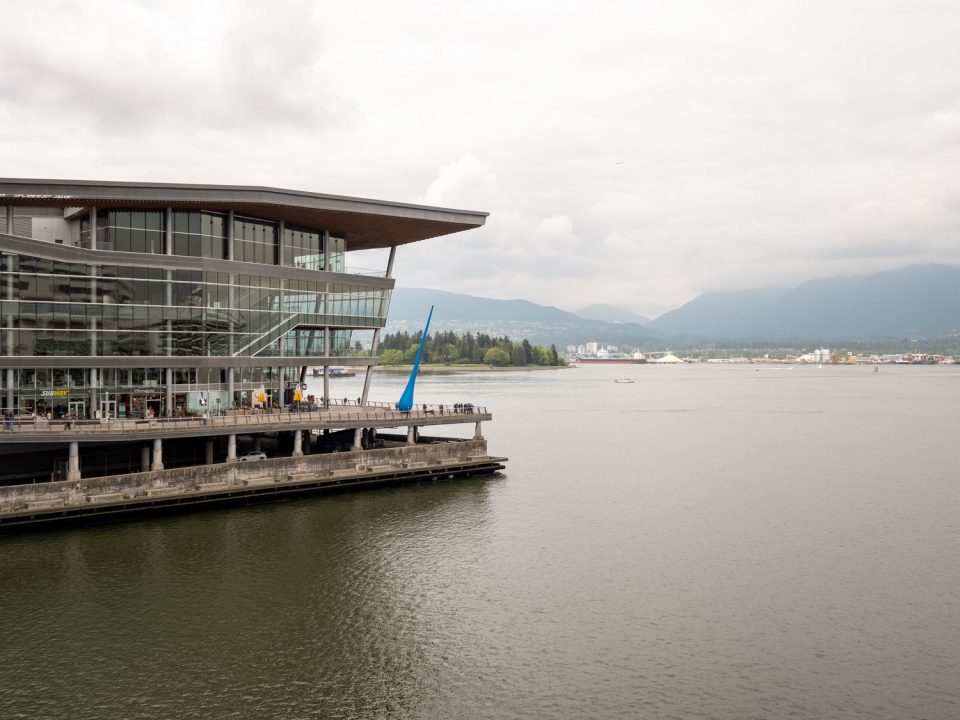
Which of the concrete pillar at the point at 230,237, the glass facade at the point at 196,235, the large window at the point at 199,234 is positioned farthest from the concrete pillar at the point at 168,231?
the concrete pillar at the point at 230,237

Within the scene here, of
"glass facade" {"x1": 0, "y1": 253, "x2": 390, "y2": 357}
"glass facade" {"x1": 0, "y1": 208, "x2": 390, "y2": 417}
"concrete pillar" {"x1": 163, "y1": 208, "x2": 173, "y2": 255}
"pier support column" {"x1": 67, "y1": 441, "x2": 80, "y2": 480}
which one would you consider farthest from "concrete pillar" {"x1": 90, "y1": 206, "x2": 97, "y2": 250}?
"pier support column" {"x1": 67, "y1": 441, "x2": 80, "y2": 480}

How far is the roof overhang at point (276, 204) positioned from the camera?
56.3 meters

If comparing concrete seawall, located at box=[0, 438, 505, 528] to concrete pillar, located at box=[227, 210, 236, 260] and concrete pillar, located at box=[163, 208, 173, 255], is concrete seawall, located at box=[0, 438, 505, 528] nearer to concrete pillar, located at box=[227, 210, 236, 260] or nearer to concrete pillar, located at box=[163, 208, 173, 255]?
concrete pillar, located at box=[227, 210, 236, 260]

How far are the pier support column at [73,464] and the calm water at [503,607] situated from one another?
16.8ft

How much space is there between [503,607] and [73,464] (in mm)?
Answer: 30333

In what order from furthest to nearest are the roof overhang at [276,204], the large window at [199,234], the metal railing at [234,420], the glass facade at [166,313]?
the large window at [199,234]
the roof overhang at [276,204]
the glass facade at [166,313]
the metal railing at [234,420]

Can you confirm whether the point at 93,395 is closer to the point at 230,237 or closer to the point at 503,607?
the point at 230,237

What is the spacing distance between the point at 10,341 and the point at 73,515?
14679 millimetres

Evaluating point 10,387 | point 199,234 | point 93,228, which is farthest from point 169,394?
point 93,228

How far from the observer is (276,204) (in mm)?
62281

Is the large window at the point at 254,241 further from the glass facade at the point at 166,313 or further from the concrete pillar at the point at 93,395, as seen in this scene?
the concrete pillar at the point at 93,395

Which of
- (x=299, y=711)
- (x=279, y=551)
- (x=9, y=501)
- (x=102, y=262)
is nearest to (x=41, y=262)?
(x=102, y=262)

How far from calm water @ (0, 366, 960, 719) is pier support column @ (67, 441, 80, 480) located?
5.11 meters

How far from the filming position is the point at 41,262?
52375 mm
